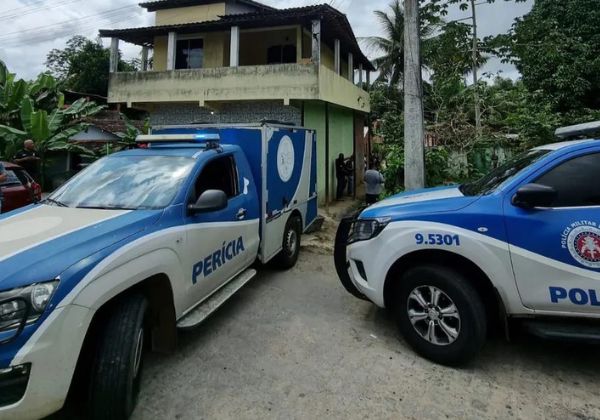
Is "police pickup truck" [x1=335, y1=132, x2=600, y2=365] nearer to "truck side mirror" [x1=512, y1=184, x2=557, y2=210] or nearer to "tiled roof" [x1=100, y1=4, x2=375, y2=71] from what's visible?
"truck side mirror" [x1=512, y1=184, x2=557, y2=210]

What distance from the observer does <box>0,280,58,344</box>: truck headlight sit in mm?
2076

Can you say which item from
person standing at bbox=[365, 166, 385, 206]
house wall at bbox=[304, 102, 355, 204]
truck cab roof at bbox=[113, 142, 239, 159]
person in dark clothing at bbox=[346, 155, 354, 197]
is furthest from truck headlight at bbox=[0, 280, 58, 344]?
person in dark clothing at bbox=[346, 155, 354, 197]

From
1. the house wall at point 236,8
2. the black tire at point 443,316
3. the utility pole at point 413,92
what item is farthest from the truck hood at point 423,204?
the house wall at point 236,8

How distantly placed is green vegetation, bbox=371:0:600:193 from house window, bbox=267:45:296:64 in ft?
14.8

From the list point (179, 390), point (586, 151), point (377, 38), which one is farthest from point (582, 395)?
point (377, 38)

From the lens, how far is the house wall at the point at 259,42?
51.1ft

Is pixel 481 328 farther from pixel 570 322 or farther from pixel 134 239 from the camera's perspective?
A: pixel 134 239

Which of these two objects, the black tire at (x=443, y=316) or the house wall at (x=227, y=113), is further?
the house wall at (x=227, y=113)

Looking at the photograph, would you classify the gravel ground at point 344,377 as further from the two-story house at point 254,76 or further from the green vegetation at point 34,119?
the green vegetation at point 34,119

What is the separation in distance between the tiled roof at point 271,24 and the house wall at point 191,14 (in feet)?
10.3

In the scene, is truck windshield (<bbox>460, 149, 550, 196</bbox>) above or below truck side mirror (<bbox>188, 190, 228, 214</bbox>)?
above

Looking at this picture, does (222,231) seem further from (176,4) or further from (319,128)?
(176,4)

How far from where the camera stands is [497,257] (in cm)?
323

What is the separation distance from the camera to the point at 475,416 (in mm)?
2830
